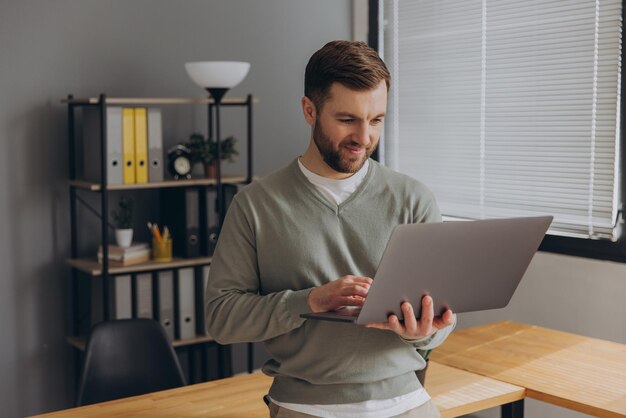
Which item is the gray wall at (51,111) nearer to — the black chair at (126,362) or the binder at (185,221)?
the binder at (185,221)

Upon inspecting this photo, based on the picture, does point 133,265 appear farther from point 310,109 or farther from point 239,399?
point 310,109

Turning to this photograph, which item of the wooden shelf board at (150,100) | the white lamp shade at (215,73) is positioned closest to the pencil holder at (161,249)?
the wooden shelf board at (150,100)

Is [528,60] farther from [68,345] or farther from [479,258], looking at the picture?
[68,345]

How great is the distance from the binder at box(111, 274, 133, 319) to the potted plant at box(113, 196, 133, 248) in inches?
6.1

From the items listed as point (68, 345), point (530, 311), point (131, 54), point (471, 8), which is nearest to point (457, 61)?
point (471, 8)

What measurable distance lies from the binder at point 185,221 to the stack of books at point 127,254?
0.57 ft

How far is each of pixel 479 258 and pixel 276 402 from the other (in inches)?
19.5

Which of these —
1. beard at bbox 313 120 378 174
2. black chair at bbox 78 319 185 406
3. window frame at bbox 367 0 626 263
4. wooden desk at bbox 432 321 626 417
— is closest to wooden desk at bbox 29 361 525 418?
wooden desk at bbox 432 321 626 417

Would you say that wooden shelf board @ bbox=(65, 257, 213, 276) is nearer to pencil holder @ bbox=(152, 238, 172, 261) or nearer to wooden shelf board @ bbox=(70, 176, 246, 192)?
pencil holder @ bbox=(152, 238, 172, 261)

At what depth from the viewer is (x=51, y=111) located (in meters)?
3.62

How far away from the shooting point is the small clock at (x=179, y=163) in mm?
3744

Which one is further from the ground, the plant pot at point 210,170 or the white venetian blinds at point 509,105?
the white venetian blinds at point 509,105

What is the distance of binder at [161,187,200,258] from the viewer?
3744 millimetres

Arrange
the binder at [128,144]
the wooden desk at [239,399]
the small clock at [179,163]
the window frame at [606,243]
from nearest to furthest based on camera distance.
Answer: the wooden desk at [239,399]
the window frame at [606,243]
the binder at [128,144]
the small clock at [179,163]
